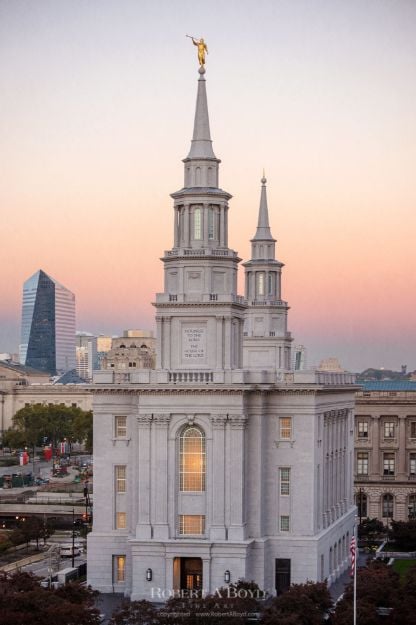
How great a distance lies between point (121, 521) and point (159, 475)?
4654 mm

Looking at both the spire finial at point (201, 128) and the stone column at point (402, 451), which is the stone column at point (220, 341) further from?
the stone column at point (402, 451)

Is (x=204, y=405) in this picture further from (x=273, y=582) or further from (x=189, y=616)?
(x=189, y=616)

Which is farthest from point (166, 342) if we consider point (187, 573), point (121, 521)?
point (187, 573)

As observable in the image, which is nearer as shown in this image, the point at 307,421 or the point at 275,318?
the point at 307,421

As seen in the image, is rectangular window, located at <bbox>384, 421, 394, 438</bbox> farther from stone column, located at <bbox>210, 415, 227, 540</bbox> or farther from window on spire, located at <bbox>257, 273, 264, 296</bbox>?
stone column, located at <bbox>210, 415, 227, 540</bbox>

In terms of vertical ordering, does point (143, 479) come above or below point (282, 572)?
above

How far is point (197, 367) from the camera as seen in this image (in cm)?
7906

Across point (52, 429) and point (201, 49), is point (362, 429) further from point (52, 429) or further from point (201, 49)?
point (52, 429)

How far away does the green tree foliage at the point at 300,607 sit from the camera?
65188 millimetres

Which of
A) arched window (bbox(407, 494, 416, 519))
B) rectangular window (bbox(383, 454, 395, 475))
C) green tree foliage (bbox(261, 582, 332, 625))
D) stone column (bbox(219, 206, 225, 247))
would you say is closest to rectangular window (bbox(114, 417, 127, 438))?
stone column (bbox(219, 206, 225, 247))

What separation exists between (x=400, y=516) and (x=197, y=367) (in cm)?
4419

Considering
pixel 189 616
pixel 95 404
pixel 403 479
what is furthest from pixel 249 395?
pixel 403 479

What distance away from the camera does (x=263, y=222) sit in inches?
4498

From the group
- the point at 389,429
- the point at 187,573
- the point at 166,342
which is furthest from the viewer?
the point at 389,429
